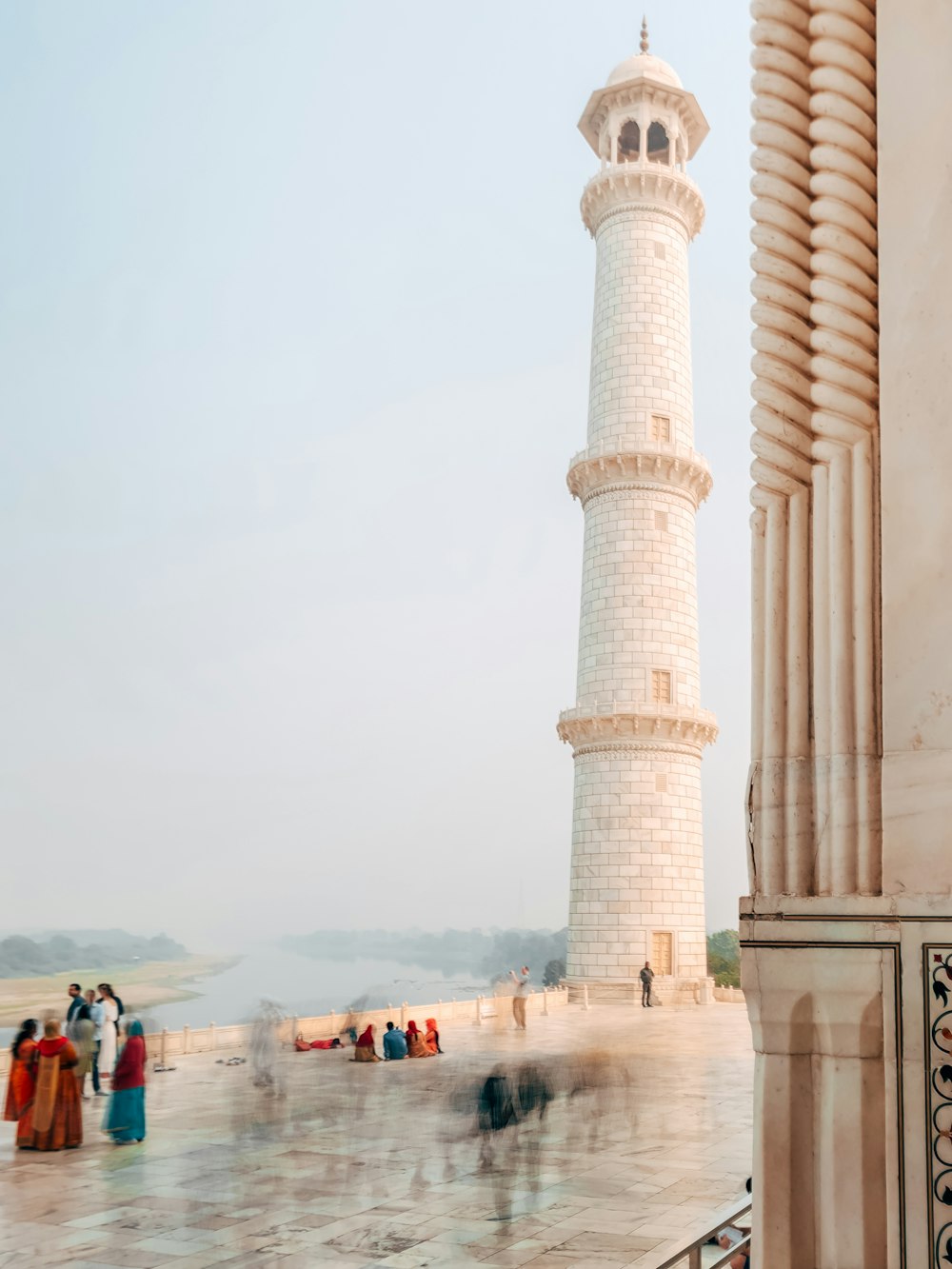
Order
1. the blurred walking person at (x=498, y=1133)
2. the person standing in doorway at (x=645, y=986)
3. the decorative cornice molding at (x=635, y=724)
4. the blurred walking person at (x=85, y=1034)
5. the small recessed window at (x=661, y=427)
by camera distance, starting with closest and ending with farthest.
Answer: the blurred walking person at (x=498, y=1133)
the blurred walking person at (x=85, y=1034)
the person standing in doorway at (x=645, y=986)
the decorative cornice molding at (x=635, y=724)
the small recessed window at (x=661, y=427)

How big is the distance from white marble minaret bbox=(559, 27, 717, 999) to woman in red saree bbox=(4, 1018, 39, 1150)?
16.1m

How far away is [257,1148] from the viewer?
1052 cm

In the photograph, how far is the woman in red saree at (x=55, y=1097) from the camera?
33.7 ft

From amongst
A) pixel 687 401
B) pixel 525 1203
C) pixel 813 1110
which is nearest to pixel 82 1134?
pixel 525 1203

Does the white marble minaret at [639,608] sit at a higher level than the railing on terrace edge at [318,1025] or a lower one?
higher

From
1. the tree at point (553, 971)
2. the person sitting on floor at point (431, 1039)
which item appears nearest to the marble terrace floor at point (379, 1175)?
the person sitting on floor at point (431, 1039)

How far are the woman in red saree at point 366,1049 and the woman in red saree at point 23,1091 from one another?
6.10 m

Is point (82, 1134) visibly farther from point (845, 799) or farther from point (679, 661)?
point (679, 661)

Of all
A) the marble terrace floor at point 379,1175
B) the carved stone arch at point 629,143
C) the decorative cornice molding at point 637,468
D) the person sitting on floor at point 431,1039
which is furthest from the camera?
the carved stone arch at point 629,143

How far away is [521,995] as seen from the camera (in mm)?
21125

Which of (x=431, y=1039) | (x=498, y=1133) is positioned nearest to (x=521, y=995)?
(x=431, y=1039)

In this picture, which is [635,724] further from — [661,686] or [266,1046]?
[266,1046]

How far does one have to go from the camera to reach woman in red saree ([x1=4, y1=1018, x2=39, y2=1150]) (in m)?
10.4

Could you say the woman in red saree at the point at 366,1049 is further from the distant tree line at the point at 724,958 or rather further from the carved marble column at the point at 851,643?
the distant tree line at the point at 724,958
